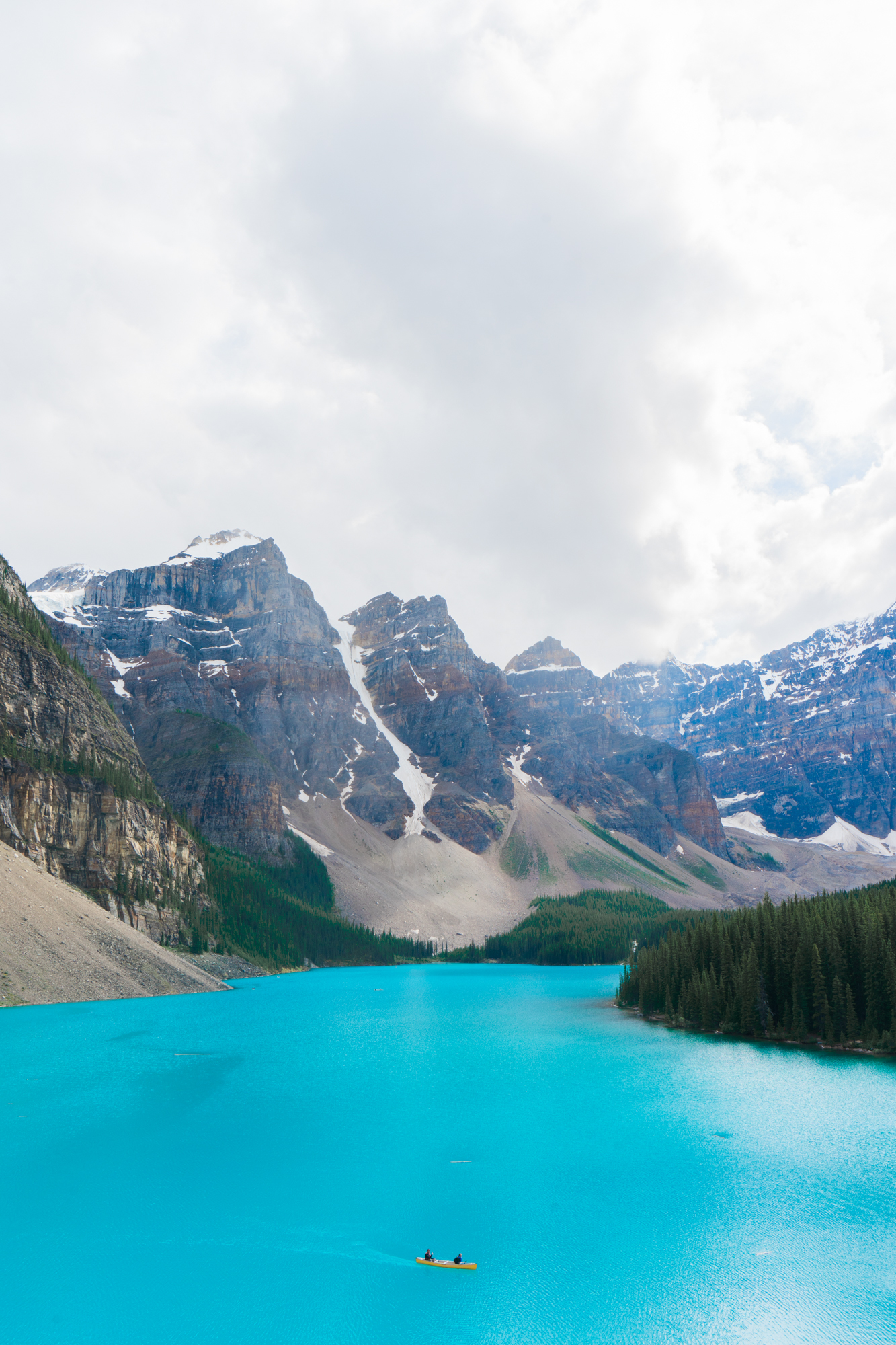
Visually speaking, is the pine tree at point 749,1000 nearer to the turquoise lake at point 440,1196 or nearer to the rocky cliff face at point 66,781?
the turquoise lake at point 440,1196

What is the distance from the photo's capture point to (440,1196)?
2434 cm

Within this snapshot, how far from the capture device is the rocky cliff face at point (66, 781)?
86.9 metres

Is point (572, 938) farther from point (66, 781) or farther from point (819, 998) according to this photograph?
point (819, 998)

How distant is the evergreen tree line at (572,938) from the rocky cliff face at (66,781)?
84434 millimetres

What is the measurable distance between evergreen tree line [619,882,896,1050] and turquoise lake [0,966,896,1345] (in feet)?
17.0

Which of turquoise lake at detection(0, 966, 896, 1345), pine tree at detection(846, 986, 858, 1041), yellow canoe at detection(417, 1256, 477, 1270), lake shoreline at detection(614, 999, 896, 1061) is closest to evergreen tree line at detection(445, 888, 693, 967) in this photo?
lake shoreline at detection(614, 999, 896, 1061)

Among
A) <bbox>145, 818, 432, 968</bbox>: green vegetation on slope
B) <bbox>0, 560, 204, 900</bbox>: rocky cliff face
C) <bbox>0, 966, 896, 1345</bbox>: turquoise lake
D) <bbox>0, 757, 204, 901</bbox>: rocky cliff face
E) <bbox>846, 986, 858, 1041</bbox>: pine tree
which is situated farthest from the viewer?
<bbox>145, 818, 432, 968</bbox>: green vegetation on slope

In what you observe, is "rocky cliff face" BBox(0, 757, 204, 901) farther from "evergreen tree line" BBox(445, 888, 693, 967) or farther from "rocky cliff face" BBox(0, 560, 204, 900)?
"evergreen tree line" BBox(445, 888, 693, 967)

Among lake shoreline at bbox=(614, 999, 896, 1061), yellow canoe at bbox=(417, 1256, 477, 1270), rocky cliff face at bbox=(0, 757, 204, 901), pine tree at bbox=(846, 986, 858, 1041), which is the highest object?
rocky cliff face at bbox=(0, 757, 204, 901)

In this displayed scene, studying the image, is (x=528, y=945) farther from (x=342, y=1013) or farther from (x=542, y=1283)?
(x=542, y=1283)

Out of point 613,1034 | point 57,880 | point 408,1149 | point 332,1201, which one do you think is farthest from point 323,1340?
point 57,880

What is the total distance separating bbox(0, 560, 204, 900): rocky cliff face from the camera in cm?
8694

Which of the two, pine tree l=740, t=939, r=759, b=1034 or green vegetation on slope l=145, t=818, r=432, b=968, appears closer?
pine tree l=740, t=939, r=759, b=1034

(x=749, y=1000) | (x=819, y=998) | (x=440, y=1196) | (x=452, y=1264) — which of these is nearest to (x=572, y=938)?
(x=749, y=1000)
